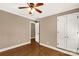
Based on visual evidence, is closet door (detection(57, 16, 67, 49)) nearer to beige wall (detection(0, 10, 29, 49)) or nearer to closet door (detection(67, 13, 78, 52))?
closet door (detection(67, 13, 78, 52))

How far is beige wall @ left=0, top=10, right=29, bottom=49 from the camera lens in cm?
201

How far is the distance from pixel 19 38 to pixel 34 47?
44 cm

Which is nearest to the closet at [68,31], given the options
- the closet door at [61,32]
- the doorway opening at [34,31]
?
the closet door at [61,32]

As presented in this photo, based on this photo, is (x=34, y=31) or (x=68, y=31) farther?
(x=68, y=31)

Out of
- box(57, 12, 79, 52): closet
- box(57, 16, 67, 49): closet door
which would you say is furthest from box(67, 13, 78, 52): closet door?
box(57, 16, 67, 49): closet door

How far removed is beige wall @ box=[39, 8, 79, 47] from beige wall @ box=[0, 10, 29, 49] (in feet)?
1.25

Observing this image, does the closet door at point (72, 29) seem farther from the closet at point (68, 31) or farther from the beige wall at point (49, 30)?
the beige wall at point (49, 30)

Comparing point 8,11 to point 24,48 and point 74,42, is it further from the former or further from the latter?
point 74,42

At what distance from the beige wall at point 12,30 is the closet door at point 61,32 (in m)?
0.80

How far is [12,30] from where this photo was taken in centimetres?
209

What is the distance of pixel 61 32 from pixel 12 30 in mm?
1223

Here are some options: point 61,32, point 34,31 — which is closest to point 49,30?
point 61,32

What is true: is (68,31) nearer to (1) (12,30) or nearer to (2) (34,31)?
(2) (34,31)

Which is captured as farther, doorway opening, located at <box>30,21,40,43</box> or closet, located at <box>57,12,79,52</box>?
closet, located at <box>57,12,79,52</box>
